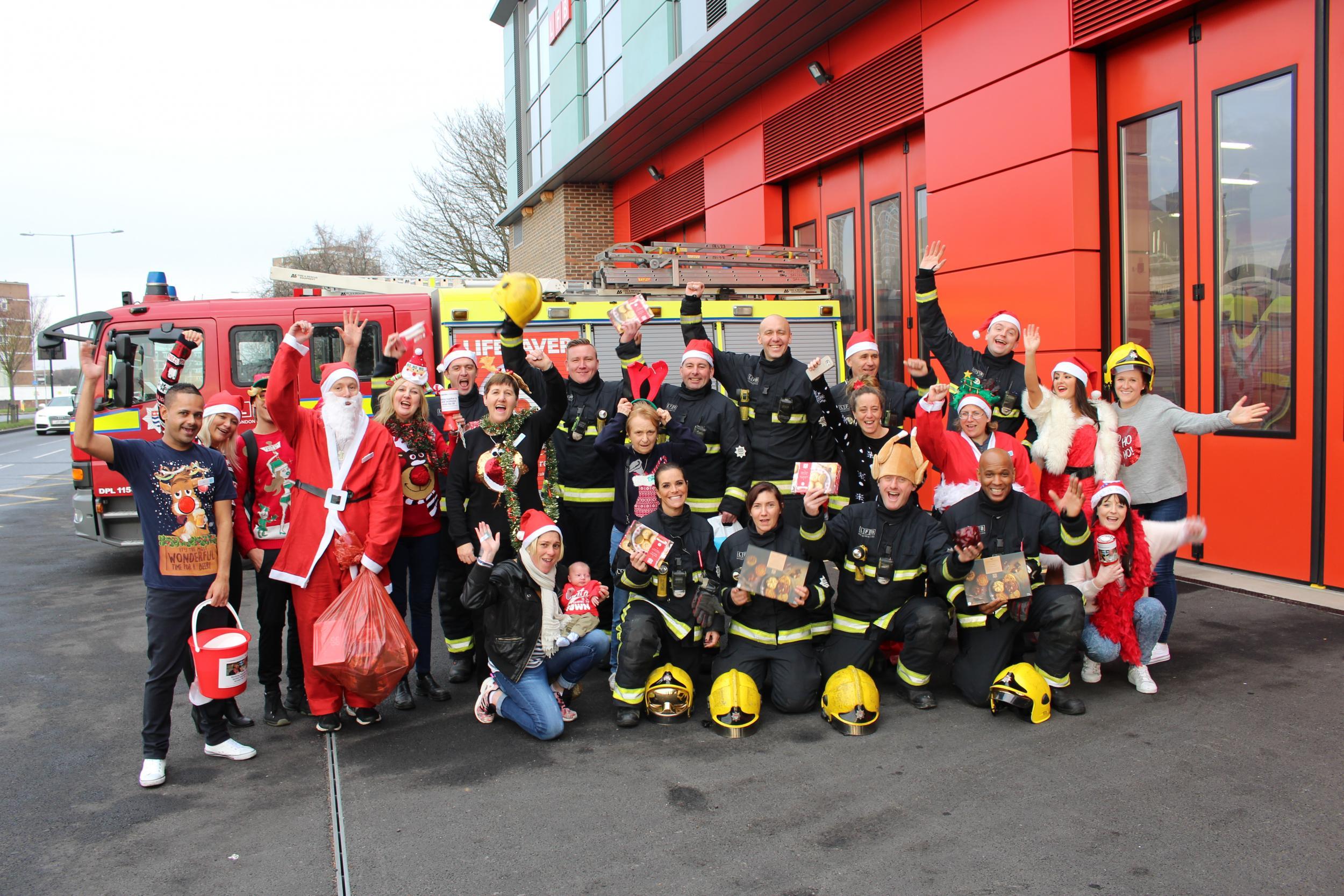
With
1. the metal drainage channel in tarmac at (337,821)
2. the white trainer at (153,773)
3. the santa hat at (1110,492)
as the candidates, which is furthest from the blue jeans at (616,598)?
the santa hat at (1110,492)

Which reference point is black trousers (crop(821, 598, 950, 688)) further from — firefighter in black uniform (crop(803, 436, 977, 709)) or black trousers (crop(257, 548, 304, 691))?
black trousers (crop(257, 548, 304, 691))

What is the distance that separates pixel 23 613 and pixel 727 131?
1118 cm

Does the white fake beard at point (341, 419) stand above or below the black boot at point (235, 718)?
above

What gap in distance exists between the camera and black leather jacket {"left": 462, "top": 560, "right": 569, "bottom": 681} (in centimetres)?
474

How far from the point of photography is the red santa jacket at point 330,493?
4645 millimetres

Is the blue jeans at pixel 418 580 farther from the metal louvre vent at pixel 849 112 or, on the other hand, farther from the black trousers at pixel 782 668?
the metal louvre vent at pixel 849 112

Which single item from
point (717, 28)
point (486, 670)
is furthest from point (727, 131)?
point (486, 670)

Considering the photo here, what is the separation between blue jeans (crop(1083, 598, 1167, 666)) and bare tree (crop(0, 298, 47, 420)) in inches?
1997

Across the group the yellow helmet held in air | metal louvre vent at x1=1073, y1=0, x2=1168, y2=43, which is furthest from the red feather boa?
metal louvre vent at x1=1073, y1=0, x2=1168, y2=43

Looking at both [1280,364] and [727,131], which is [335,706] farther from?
[727,131]

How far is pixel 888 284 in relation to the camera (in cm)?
1109

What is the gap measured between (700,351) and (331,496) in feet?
8.14

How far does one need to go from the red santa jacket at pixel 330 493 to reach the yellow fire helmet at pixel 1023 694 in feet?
Result: 10.6

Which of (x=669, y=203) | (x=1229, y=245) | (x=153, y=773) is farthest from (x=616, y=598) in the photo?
(x=669, y=203)
